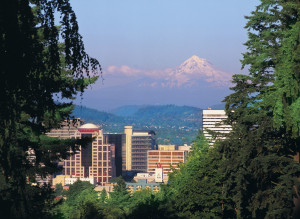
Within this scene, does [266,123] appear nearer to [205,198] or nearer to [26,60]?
[205,198]

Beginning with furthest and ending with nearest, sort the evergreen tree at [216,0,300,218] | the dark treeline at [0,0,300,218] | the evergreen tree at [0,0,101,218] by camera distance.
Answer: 1. the evergreen tree at [216,0,300,218]
2. the dark treeline at [0,0,300,218]
3. the evergreen tree at [0,0,101,218]

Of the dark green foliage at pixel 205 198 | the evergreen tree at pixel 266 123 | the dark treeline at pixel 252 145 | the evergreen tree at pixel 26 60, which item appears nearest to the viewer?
the evergreen tree at pixel 26 60

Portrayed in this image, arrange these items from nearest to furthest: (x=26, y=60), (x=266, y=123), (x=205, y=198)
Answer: (x=26, y=60) < (x=266, y=123) < (x=205, y=198)

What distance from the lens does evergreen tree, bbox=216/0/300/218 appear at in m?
44.8

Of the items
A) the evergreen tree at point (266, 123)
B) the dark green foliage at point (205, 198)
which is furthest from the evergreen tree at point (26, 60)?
the dark green foliage at point (205, 198)

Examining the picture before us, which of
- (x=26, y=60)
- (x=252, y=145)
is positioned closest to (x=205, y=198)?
(x=252, y=145)

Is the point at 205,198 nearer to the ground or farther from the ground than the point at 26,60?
nearer to the ground

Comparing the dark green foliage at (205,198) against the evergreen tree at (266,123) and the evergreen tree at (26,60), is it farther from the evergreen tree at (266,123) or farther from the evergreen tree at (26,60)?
the evergreen tree at (26,60)

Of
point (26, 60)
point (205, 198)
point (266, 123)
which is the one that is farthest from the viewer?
point (205, 198)

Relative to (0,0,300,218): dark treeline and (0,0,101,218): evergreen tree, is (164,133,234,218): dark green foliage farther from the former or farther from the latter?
(0,0,101,218): evergreen tree

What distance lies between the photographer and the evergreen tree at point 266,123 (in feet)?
147

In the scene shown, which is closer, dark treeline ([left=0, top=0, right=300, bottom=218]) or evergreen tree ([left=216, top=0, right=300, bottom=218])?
dark treeline ([left=0, top=0, right=300, bottom=218])

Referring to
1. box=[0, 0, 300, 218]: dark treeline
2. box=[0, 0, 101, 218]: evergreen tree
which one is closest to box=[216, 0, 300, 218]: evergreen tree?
box=[0, 0, 300, 218]: dark treeline

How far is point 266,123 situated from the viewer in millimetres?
48094
